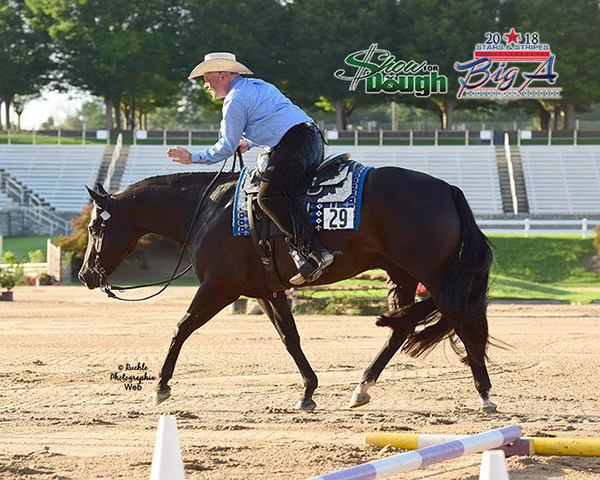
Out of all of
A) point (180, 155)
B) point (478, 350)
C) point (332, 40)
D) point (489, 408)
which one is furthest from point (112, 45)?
point (489, 408)

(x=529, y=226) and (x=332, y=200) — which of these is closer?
(x=332, y=200)

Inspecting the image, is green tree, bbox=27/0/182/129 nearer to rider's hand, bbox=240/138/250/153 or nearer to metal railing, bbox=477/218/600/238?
metal railing, bbox=477/218/600/238

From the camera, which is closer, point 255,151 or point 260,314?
point 260,314

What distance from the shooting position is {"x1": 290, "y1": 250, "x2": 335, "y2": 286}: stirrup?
952cm

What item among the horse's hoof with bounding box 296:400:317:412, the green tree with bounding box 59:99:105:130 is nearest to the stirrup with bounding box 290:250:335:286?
the horse's hoof with bounding box 296:400:317:412

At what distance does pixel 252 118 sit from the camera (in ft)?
32.8

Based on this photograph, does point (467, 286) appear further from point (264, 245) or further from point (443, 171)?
point (443, 171)

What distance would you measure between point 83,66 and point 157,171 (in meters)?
25.7

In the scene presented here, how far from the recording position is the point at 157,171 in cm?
5569

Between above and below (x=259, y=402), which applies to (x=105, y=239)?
above

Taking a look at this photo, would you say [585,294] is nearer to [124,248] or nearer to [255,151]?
[124,248]

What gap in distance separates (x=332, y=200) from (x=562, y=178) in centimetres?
4920

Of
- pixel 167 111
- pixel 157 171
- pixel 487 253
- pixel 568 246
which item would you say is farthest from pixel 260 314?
pixel 167 111

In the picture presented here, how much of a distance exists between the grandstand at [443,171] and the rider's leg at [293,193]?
1624 inches
